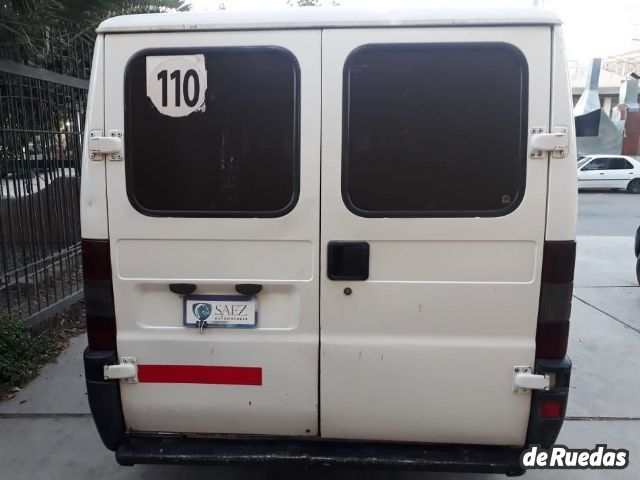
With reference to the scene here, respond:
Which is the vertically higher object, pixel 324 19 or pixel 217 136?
pixel 324 19

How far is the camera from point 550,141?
7.41 feet

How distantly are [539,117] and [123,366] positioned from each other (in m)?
2.13

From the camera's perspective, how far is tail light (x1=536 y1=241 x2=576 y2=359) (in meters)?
2.33

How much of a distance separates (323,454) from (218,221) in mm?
1159

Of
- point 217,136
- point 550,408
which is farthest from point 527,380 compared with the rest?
point 217,136

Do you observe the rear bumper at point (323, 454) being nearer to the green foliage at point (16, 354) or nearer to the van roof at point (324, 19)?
the van roof at point (324, 19)

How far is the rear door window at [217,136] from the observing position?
2367 millimetres

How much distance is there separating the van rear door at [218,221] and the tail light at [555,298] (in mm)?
989

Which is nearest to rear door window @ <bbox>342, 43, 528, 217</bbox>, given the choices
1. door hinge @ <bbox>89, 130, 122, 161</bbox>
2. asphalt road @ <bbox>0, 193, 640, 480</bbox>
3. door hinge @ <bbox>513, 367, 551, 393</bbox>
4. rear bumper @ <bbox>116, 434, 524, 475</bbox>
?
door hinge @ <bbox>513, 367, 551, 393</bbox>

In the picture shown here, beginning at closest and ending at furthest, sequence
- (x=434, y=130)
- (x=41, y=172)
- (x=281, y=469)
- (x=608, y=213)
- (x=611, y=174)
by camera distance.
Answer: (x=434, y=130) → (x=281, y=469) → (x=41, y=172) → (x=608, y=213) → (x=611, y=174)

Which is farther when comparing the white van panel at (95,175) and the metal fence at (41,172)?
the metal fence at (41,172)

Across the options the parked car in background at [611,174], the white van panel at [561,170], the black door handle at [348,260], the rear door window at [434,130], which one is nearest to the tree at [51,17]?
the rear door window at [434,130]

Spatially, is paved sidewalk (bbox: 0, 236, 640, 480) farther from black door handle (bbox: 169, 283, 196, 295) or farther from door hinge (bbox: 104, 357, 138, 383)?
black door handle (bbox: 169, 283, 196, 295)

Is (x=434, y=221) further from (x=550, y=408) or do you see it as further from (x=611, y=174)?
(x=611, y=174)
